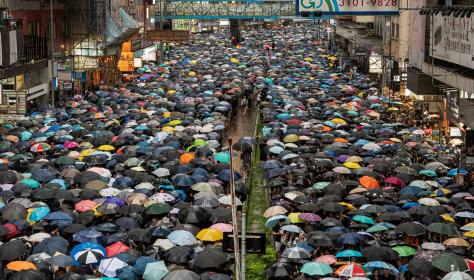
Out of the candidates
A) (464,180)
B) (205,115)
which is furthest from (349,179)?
(205,115)

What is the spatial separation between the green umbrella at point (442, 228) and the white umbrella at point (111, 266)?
7.28 m

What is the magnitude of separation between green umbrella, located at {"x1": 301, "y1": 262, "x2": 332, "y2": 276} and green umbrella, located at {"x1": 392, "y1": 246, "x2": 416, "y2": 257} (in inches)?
87.0

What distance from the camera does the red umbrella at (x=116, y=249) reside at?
20.1 meters

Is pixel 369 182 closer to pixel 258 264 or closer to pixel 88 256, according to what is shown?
pixel 258 264

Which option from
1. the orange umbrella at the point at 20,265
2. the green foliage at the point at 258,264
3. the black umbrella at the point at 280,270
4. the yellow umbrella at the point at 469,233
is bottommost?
the green foliage at the point at 258,264

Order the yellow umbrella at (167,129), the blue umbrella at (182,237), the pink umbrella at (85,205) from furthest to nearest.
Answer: the yellow umbrella at (167,129) < the pink umbrella at (85,205) < the blue umbrella at (182,237)

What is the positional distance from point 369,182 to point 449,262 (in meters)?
8.85

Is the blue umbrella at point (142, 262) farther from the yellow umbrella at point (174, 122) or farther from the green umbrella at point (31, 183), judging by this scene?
the yellow umbrella at point (174, 122)

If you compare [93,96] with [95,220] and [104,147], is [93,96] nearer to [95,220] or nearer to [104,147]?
[104,147]

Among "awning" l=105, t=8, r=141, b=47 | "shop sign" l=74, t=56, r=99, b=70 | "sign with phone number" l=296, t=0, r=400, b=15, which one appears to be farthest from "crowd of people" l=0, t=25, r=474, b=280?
"awning" l=105, t=8, r=141, b=47

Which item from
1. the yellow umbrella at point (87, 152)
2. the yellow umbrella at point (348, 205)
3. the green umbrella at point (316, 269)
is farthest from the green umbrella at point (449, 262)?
the yellow umbrella at point (87, 152)

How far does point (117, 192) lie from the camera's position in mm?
25906

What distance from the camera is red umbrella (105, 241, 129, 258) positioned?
20.1m

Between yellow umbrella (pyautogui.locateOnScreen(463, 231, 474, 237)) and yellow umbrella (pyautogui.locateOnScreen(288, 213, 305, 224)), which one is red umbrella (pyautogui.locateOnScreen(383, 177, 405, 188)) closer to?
yellow umbrella (pyautogui.locateOnScreen(288, 213, 305, 224))
